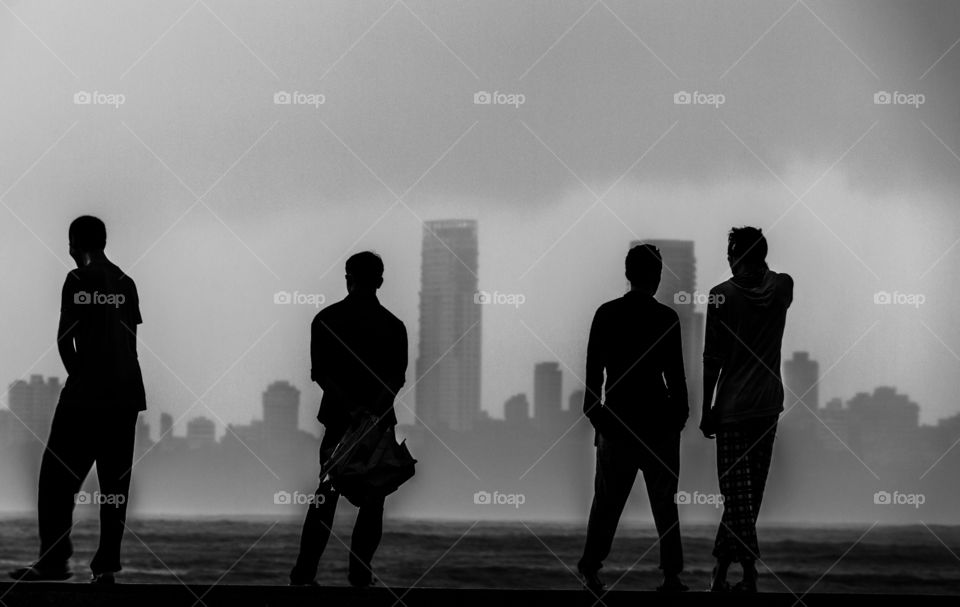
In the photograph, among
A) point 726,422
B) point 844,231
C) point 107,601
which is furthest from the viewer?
point 844,231

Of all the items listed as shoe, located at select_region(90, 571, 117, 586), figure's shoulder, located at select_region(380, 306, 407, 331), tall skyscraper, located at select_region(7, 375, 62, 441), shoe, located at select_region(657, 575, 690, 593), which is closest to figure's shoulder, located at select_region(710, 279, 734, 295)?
shoe, located at select_region(657, 575, 690, 593)

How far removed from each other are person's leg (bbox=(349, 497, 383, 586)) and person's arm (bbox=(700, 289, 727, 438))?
1.21 meters

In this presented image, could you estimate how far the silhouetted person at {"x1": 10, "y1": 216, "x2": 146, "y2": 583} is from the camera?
4.27 m

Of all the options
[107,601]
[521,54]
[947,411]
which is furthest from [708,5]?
[107,601]

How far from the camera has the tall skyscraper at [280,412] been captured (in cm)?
653

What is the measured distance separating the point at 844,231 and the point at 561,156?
1543mm

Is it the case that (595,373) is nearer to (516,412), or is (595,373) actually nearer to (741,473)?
(741,473)

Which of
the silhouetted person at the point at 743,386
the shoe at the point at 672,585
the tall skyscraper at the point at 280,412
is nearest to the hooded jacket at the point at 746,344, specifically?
the silhouetted person at the point at 743,386

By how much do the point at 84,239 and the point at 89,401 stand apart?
58 centimetres

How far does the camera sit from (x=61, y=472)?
4285 millimetres

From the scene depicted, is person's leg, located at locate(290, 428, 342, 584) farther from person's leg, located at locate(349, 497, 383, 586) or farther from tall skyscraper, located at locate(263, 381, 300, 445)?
tall skyscraper, located at locate(263, 381, 300, 445)

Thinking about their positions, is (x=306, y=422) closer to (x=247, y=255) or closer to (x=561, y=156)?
(x=247, y=255)

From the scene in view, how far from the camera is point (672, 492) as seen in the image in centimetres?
433

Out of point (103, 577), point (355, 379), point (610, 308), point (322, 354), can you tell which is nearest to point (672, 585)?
point (610, 308)
